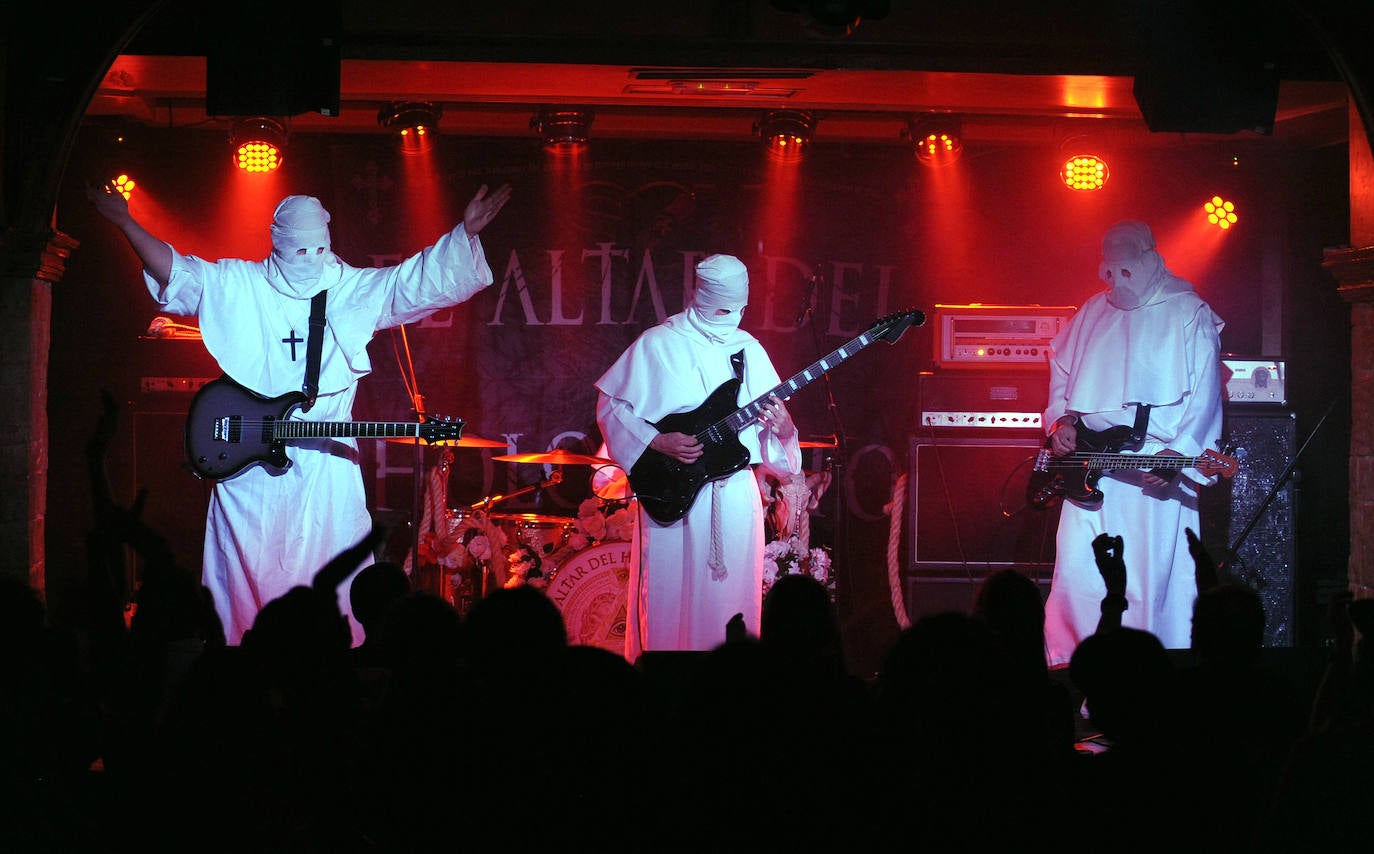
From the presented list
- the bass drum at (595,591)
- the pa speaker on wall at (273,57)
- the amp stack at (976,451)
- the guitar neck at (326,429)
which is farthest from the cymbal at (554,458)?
the pa speaker on wall at (273,57)

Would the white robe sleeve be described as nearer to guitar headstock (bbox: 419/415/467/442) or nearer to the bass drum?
guitar headstock (bbox: 419/415/467/442)

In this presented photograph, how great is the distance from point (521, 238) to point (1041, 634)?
7.17m

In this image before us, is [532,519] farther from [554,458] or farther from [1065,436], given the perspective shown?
[1065,436]

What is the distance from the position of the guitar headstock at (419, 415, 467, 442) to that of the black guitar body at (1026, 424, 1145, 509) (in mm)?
3403

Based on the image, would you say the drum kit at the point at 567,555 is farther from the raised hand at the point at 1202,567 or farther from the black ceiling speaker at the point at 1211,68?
the raised hand at the point at 1202,567

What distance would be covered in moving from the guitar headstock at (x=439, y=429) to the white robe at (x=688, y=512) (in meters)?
0.85

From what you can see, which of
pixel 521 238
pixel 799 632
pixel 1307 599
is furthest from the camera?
pixel 521 238

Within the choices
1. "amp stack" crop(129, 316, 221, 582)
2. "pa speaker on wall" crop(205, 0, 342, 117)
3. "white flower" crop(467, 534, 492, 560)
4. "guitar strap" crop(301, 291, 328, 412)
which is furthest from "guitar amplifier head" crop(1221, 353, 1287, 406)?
"amp stack" crop(129, 316, 221, 582)

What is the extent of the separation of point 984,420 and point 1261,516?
198cm

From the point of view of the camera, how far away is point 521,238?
33.6 feet

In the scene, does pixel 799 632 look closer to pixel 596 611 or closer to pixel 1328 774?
pixel 1328 774

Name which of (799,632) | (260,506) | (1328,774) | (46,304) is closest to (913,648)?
(799,632)

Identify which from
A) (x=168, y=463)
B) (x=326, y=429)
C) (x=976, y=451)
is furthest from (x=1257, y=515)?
(x=168, y=463)

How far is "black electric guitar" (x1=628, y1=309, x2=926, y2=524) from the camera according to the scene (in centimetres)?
668
